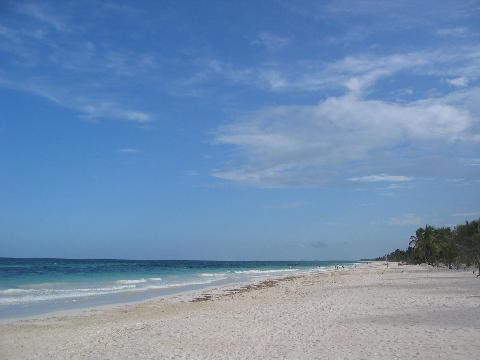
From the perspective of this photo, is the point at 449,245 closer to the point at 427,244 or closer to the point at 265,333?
the point at 427,244

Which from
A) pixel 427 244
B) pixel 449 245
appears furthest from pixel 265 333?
pixel 427 244

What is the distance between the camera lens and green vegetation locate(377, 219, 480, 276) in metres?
46.9

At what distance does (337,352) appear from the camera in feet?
32.4

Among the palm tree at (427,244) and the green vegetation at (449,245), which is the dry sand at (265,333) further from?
the palm tree at (427,244)

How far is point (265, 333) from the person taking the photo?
12.4 m

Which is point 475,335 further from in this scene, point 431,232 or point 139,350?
point 431,232

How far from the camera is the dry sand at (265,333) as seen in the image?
10.1m

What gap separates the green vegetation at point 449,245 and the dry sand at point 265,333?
26788 mm

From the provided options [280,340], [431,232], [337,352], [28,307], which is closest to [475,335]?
[337,352]

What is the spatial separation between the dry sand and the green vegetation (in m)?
26.8

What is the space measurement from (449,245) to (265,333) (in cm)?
5135

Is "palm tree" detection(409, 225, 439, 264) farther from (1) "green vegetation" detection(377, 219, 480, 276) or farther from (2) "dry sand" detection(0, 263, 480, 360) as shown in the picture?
(2) "dry sand" detection(0, 263, 480, 360)

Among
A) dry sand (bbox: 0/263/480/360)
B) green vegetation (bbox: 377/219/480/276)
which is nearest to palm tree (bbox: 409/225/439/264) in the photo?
green vegetation (bbox: 377/219/480/276)

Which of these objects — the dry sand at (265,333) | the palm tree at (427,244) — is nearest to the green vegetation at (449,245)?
the palm tree at (427,244)
